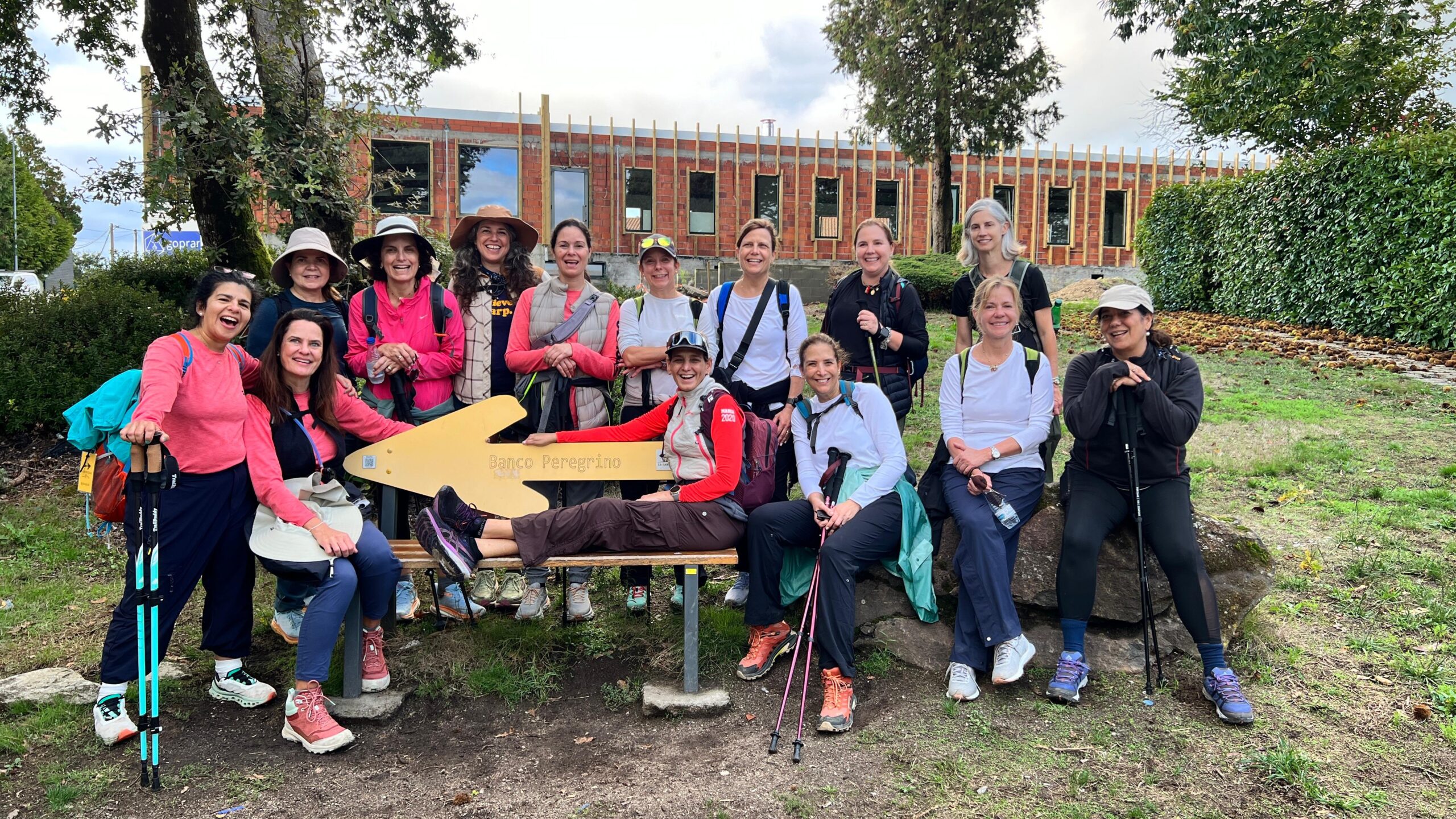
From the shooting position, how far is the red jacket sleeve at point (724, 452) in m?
4.14

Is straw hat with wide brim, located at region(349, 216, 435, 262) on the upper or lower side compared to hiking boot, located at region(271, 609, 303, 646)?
upper

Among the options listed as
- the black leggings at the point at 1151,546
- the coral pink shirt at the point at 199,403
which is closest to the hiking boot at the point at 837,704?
the black leggings at the point at 1151,546

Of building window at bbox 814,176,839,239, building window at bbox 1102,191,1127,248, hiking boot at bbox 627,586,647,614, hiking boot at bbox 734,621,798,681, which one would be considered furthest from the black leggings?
building window at bbox 1102,191,1127,248

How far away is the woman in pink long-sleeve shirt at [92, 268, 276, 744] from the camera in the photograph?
3.53m

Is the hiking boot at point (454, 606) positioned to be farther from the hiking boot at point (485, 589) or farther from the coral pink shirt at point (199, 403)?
the coral pink shirt at point (199, 403)

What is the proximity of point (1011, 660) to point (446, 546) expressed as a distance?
245 cm

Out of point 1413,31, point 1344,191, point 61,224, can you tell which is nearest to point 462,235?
point 1344,191

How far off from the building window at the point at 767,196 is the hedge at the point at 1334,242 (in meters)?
13.3

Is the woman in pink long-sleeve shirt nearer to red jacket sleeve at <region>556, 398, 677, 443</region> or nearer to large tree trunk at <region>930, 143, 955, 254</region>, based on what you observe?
red jacket sleeve at <region>556, 398, 677, 443</region>

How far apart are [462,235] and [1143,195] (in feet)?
100

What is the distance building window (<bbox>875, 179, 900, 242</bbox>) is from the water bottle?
26.0m

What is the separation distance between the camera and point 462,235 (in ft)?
16.0

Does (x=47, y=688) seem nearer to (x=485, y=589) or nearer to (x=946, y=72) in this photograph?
(x=485, y=589)

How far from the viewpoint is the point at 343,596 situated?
3.71 meters
